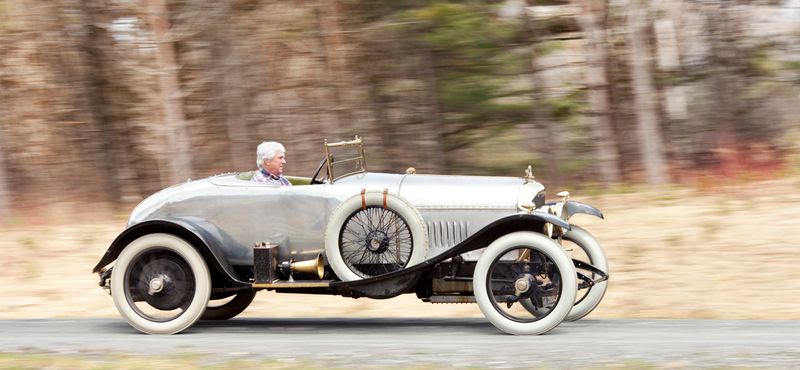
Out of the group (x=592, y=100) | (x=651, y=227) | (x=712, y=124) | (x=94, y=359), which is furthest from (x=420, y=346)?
(x=712, y=124)

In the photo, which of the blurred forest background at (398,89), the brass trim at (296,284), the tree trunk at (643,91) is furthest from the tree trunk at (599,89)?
the brass trim at (296,284)

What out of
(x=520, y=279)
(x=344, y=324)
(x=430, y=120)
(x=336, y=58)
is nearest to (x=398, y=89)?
(x=430, y=120)

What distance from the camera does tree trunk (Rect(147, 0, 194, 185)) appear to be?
13.0m

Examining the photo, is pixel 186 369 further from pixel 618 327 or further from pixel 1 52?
pixel 1 52

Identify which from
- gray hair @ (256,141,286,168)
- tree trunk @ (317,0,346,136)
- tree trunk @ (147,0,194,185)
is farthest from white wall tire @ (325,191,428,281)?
tree trunk @ (147,0,194,185)

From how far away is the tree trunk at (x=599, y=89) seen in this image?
12039 mm

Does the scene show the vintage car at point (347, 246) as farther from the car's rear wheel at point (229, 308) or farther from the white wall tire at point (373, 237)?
the car's rear wheel at point (229, 308)

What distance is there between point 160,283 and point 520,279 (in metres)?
2.65

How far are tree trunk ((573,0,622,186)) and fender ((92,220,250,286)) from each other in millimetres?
7572

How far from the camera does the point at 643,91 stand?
12.1m

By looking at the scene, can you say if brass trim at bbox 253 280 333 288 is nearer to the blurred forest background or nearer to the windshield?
the windshield

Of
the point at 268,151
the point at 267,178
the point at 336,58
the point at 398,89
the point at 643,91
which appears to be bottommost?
the point at 267,178

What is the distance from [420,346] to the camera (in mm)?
5121

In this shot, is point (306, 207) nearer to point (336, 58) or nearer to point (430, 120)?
point (430, 120)
